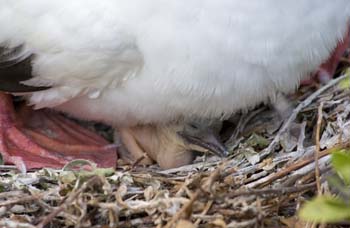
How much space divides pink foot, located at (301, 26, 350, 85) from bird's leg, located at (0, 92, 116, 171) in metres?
0.86

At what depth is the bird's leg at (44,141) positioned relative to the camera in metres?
2.90

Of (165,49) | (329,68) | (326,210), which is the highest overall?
(165,49)

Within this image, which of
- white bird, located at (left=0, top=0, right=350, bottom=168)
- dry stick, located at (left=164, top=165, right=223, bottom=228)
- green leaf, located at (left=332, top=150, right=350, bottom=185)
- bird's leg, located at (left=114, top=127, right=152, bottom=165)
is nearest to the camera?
green leaf, located at (left=332, top=150, right=350, bottom=185)

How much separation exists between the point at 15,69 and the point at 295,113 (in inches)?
40.4

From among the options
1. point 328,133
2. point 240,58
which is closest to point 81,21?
point 240,58

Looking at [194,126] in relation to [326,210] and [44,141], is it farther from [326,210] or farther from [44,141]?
[326,210]

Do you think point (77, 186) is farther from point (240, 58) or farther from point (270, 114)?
point (270, 114)

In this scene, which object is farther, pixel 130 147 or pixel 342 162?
pixel 130 147

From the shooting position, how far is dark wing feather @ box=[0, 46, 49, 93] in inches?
99.8

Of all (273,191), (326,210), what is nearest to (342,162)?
(326,210)

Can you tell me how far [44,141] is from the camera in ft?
10.0

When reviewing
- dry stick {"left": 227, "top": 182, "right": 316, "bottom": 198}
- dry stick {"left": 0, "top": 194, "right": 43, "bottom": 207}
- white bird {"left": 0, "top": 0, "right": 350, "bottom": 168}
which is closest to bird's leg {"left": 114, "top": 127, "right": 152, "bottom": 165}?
white bird {"left": 0, "top": 0, "right": 350, "bottom": 168}

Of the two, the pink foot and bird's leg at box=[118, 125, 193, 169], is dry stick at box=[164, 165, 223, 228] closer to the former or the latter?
bird's leg at box=[118, 125, 193, 169]

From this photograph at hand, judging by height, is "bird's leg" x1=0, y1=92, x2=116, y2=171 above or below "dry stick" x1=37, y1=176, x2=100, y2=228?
above
